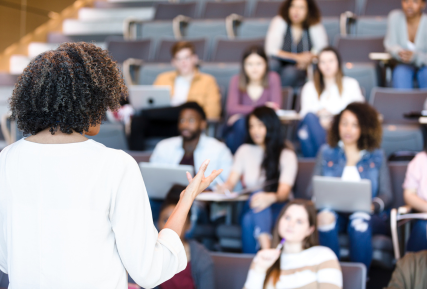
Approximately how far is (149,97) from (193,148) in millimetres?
480

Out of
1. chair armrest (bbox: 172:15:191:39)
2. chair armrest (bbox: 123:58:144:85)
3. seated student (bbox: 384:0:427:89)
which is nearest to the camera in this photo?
seated student (bbox: 384:0:427:89)

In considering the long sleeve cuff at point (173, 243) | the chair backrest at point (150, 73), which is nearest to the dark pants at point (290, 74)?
the chair backrest at point (150, 73)

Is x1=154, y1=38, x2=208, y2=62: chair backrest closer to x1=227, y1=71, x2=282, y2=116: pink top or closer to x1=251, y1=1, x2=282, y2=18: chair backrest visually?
x1=251, y1=1, x2=282, y2=18: chair backrest

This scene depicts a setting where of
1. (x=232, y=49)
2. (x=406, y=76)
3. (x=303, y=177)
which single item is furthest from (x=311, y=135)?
(x=232, y=49)

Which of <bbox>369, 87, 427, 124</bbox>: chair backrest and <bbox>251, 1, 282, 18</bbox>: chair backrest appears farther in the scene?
<bbox>251, 1, 282, 18</bbox>: chair backrest

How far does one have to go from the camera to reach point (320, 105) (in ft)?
9.99

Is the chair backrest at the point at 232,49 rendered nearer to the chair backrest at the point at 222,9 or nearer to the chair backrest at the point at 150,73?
the chair backrest at the point at 150,73

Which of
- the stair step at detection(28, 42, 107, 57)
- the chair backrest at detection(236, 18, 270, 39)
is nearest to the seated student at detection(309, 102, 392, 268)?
the chair backrest at detection(236, 18, 270, 39)

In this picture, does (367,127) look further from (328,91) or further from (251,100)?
(251,100)

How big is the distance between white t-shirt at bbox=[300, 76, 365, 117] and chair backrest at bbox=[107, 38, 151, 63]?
5.28 feet

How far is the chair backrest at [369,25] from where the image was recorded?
4020 mm

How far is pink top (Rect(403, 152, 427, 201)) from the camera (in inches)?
89.9

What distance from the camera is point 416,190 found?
233cm

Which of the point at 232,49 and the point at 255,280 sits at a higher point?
the point at 232,49
